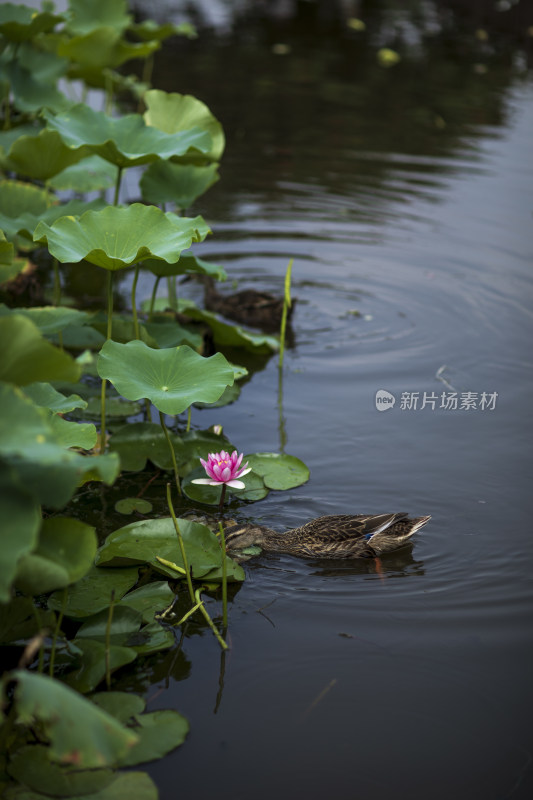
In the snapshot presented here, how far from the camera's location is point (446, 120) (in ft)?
36.0

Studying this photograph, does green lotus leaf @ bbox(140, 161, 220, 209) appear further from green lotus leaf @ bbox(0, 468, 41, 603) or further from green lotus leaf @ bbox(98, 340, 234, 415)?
green lotus leaf @ bbox(0, 468, 41, 603)

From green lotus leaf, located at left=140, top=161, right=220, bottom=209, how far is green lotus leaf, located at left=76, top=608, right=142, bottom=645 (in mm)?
2877

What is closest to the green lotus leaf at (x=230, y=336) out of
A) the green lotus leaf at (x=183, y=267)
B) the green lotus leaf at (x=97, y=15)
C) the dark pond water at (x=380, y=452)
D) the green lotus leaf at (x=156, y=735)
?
the dark pond water at (x=380, y=452)

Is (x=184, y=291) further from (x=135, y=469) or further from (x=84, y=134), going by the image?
(x=135, y=469)

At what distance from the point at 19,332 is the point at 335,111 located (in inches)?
370

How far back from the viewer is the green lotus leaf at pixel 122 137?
4727 mm

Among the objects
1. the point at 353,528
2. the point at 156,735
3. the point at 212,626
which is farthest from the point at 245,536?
the point at 156,735

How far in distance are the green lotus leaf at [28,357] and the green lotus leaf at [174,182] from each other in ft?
9.50

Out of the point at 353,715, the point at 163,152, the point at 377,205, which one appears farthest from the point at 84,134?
the point at 377,205

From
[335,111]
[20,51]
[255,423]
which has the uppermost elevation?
[20,51]

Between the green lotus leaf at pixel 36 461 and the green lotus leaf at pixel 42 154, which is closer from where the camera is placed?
the green lotus leaf at pixel 36 461

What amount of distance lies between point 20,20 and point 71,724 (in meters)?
5.93

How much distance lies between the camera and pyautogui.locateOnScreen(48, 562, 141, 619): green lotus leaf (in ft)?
11.0

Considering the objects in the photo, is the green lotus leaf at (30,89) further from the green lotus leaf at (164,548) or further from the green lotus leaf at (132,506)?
the green lotus leaf at (164,548)
